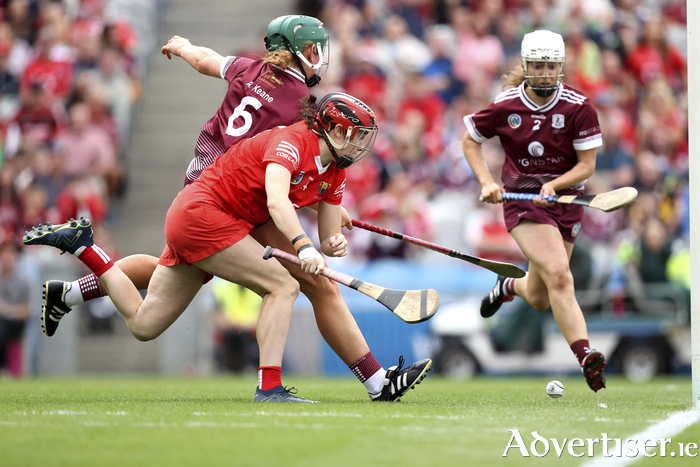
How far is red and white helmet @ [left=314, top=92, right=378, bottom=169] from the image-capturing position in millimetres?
4898

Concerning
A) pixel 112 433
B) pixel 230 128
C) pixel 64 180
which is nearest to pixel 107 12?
pixel 64 180

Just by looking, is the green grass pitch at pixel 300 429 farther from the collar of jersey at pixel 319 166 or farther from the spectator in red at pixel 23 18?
the spectator in red at pixel 23 18

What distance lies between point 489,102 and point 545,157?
6805 millimetres

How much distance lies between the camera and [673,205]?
Result: 1077 cm

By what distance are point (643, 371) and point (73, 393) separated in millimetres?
6283

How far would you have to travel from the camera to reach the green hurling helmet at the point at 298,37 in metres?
5.55

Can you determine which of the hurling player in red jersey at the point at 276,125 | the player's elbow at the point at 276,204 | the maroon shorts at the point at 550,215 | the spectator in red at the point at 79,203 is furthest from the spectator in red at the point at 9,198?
the player's elbow at the point at 276,204

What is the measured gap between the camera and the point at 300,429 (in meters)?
3.78

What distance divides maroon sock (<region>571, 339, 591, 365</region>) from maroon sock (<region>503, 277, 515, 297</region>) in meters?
1.13

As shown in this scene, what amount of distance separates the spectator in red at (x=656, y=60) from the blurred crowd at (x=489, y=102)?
0.06 feet

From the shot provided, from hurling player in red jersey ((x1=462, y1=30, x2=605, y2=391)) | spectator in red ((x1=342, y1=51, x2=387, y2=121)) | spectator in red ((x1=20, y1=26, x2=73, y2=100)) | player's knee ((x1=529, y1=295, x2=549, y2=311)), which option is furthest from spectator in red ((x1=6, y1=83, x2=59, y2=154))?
player's knee ((x1=529, y1=295, x2=549, y2=311))

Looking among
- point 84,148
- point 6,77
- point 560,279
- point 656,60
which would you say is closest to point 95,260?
point 560,279

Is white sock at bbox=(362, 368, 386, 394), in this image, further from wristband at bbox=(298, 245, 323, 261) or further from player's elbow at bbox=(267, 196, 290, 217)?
player's elbow at bbox=(267, 196, 290, 217)

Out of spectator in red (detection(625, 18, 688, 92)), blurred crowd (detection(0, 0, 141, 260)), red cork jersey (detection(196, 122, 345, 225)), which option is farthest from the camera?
spectator in red (detection(625, 18, 688, 92))
